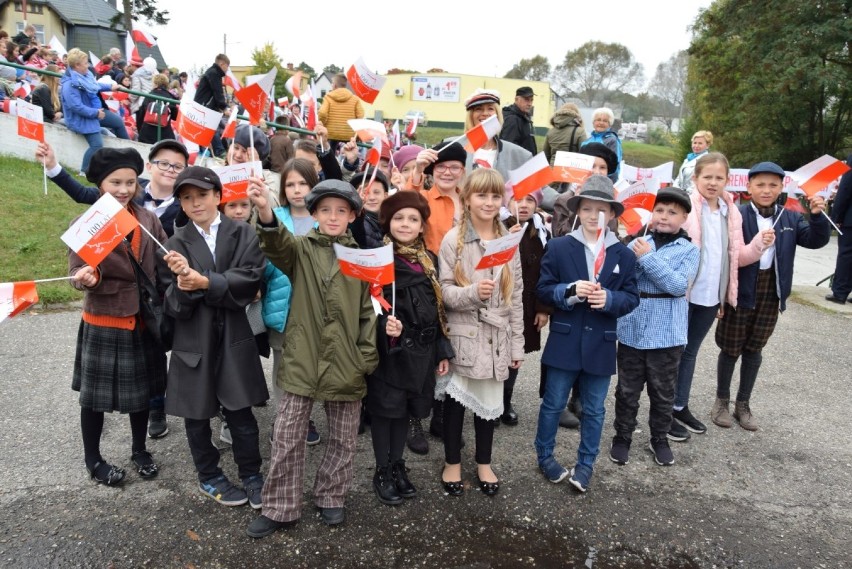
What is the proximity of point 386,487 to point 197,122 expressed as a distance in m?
2.88

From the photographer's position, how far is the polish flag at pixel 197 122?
419cm

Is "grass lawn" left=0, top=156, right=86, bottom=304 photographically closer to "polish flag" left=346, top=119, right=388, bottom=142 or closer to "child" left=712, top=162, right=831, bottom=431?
"polish flag" left=346, top=119, right=388, bottom=142

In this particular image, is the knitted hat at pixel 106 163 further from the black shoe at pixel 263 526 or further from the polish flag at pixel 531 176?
the polish flag at pixel 531 176

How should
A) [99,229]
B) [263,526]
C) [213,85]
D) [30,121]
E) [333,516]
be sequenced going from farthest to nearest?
1. [213,85]
2. [30,121]
3. [333,516]
4. [263,526]
5. [99,229]

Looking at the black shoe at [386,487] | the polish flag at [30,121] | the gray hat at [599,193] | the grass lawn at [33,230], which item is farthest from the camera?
the grass lawn at [33,230]

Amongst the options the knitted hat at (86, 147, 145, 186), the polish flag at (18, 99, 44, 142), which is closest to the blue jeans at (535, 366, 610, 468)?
the knitted hat at (86, 147, 145, 186)

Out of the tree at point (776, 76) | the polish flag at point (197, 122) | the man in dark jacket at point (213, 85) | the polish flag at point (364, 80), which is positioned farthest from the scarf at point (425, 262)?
the tree at point (776, 76)

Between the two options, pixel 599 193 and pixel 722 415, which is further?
pixel 722 415

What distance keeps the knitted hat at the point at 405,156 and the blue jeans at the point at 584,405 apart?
6.55 feet

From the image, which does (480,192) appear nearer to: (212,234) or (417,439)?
(212,234)

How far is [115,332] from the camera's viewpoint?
335cm

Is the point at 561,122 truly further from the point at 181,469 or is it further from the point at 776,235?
the point at 181,469

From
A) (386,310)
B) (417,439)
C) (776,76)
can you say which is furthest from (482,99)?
(776,76)

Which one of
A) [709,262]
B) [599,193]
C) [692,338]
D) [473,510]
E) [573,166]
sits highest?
[573,166]
